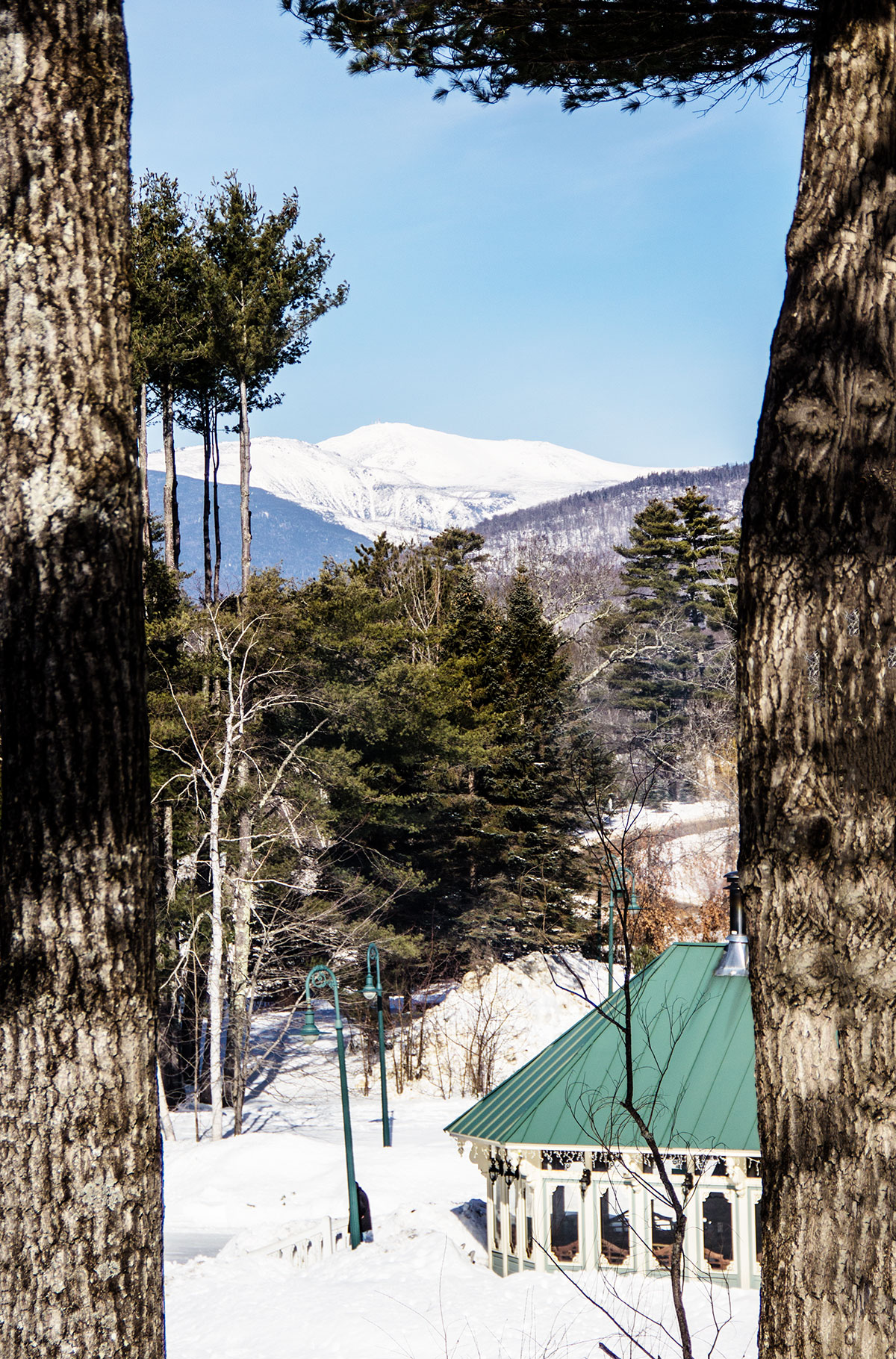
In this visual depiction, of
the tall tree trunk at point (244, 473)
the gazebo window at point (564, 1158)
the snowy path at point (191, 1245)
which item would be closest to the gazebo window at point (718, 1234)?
the gazebo window at point (564, 1158)

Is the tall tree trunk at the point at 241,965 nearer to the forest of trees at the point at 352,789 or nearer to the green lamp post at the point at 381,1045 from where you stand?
the forest of trees at the point at 352,789

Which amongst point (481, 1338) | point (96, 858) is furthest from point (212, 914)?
point (96, 858)

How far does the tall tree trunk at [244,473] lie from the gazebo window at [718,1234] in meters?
16.9

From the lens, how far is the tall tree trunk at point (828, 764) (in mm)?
2660

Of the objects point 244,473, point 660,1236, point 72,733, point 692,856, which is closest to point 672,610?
point 692,856

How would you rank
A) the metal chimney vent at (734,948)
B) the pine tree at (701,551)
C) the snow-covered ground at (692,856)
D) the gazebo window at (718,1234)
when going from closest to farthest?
the metal chimney vent at (734,948)
the gazebo window at (718,1234)
the snow-covered ground at (692,856)
the pine tree at (701,551)

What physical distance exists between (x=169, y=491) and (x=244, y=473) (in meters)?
2.11

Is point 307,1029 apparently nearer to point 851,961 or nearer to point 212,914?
point 212,914

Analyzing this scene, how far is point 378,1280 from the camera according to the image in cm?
1319

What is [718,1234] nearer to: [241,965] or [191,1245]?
[191,1245]

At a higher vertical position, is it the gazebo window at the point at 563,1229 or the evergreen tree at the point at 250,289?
the evergreen tree at the point at 250,289

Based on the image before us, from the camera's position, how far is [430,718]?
28141 mm

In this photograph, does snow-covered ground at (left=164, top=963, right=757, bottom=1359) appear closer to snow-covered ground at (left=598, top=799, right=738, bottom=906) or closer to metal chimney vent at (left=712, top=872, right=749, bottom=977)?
metal chimney vent at (left=712, top=872, right=749, bottom=977)

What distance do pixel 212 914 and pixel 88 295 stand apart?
19.3m
